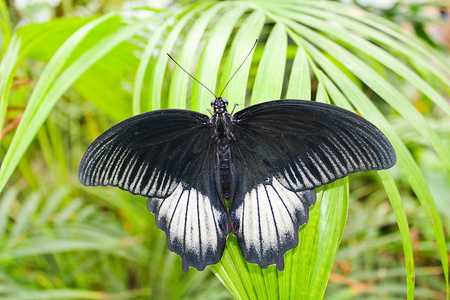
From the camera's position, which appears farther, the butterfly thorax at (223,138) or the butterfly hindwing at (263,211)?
the butterfly thorax at (223,138)

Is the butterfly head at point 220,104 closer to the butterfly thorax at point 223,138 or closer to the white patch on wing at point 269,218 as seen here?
the butterfly thorax at point 223,138

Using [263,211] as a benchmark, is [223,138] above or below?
above

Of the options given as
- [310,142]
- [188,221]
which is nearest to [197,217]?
[188,221]

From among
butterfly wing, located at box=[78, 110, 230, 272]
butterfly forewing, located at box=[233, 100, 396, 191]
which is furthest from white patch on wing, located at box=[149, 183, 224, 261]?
butterfly forewing, located at box=[233, 100, 396, 191]

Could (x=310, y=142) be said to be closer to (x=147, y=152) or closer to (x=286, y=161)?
(x=286, y=161)

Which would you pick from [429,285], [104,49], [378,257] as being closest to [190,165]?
[104,49]

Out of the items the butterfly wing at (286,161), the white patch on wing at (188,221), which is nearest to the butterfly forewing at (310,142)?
the butterfly wing at (286,161)
